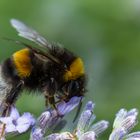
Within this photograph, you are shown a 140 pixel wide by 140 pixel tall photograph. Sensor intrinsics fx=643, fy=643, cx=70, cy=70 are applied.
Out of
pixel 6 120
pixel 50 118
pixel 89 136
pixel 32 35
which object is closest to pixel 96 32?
pixel 32 35

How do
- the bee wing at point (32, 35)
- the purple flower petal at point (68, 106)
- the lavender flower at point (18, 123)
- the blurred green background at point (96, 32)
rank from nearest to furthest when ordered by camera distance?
the lavender flower at point (18, 123)
the purple flower petal at point (68, 106)
the bee wing at point (32, 35)
the blurred green background at point (96, 32)

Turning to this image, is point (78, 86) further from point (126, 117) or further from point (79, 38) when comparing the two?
point (79, 38)

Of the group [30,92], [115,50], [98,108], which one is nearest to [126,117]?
[30,92]

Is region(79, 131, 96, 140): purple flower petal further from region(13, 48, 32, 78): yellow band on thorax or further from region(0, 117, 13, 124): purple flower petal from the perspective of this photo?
region(13, 48, 32, 78): yellow band on thorax

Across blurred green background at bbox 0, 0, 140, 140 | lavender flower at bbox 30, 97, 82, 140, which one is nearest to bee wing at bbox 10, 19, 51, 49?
lavender flower at bbox 30, 97, 82, 140

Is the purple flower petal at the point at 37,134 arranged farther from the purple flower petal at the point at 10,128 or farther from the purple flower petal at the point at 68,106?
the purple flower petal at the point at 68,106

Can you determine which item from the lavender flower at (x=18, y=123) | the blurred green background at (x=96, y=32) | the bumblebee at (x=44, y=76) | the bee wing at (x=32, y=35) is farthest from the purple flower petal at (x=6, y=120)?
the blurred green background at (x=96, y=32)

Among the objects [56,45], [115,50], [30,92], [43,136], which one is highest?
[115,50]
